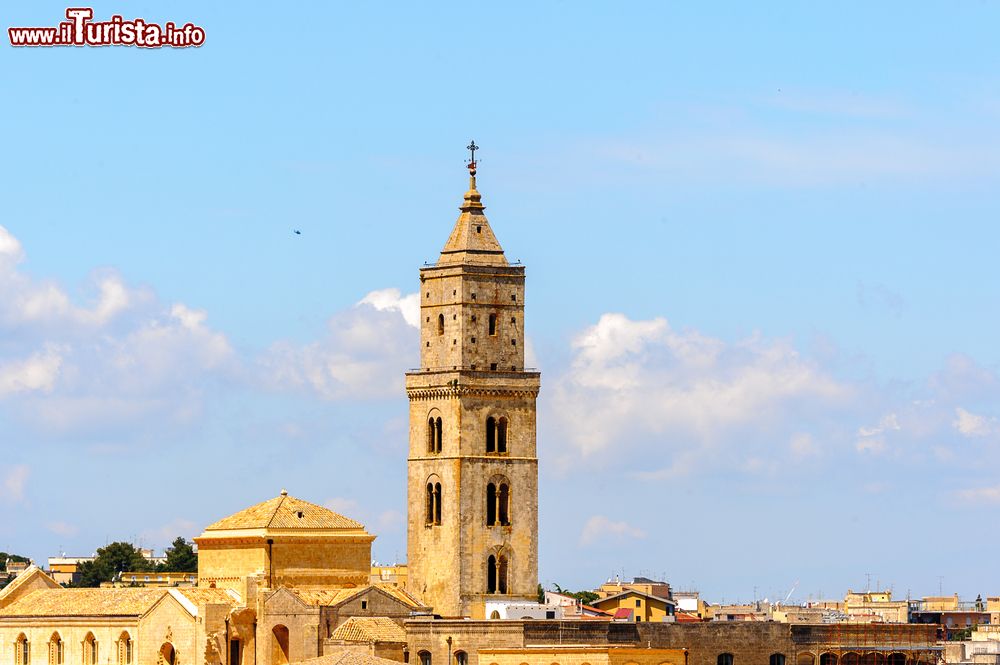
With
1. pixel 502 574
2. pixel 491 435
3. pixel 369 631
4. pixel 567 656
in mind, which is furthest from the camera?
pixel 491 435

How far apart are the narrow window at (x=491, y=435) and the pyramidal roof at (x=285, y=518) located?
679 centimetres

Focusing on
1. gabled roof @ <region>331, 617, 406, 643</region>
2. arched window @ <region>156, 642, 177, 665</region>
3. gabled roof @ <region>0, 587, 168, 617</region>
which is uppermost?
gabled roof @ <region>0, 587, 168, 617</region>

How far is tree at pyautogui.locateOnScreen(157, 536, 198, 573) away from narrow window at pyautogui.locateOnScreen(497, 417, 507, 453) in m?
68.2

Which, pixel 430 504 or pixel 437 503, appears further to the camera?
pixel 430 504

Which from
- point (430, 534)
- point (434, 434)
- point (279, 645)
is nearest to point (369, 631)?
point (279, 645)

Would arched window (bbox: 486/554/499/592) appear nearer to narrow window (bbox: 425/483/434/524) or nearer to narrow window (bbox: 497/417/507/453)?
narrow window (bbox: 425/483/434/524)

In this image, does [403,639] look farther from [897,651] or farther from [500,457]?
[897,651]

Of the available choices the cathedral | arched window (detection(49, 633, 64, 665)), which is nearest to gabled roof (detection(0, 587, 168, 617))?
the cathedral

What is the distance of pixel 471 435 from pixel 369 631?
39.9 ft

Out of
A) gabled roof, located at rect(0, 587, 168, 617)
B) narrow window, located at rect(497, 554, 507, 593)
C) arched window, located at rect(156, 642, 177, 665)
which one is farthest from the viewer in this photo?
narrow window, located at rect(497, 554, 507, 593)

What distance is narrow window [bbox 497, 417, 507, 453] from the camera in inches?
4887

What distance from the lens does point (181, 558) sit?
194 metres

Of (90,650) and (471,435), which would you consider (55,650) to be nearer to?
(90,650)

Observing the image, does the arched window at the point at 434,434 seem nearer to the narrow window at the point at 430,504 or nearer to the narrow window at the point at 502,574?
the narrow window at the point at 430,504
